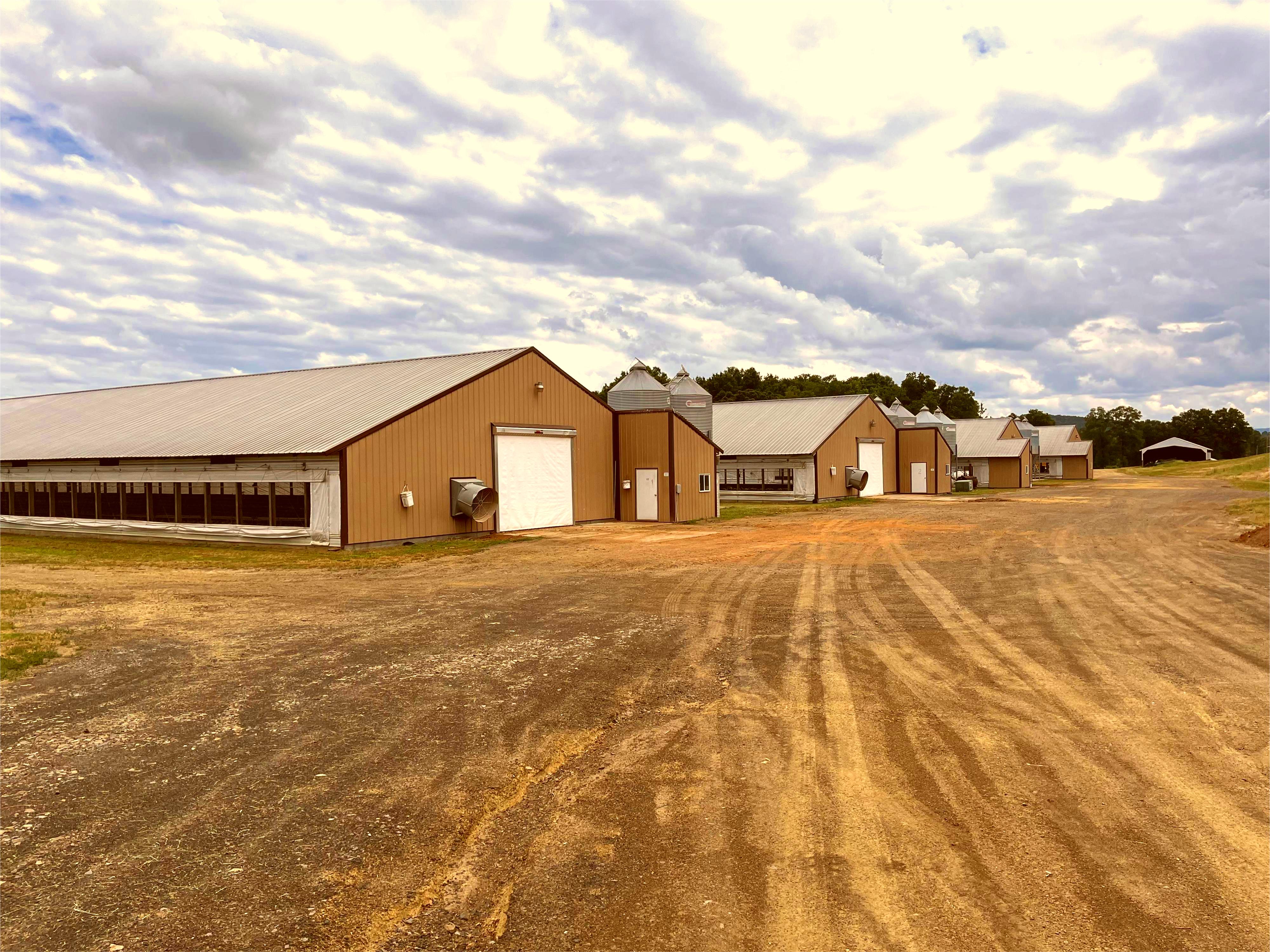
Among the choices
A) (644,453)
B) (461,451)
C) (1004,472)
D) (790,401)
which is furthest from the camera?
(1004,472)

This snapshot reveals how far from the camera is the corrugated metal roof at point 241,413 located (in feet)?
91.3

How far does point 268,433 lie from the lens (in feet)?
93.2

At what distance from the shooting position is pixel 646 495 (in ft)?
119

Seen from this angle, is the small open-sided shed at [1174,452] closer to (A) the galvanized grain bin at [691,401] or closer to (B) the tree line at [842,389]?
(B) the tree line at [842,389]

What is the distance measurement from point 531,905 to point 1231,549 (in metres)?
24.7

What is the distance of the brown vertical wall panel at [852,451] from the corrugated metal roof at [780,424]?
63cm

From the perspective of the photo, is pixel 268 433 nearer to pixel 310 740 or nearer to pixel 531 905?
pixel 310 740

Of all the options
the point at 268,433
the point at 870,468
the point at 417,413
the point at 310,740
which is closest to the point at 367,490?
the point at 417,413

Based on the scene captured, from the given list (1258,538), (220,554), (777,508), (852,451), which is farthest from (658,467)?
(852,451)

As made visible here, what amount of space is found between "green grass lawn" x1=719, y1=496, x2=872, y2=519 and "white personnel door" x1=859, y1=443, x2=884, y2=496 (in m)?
3.34

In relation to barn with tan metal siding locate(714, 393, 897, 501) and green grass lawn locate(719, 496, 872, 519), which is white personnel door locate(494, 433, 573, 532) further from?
barn with tan metal siding locate(714, 393, 897, 501)

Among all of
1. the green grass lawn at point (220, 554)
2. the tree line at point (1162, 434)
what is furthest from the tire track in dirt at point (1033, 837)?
the tree line at point (1162, 434)

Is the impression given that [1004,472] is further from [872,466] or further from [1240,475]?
[872,466]

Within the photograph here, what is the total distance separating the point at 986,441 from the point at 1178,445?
8154 cm
